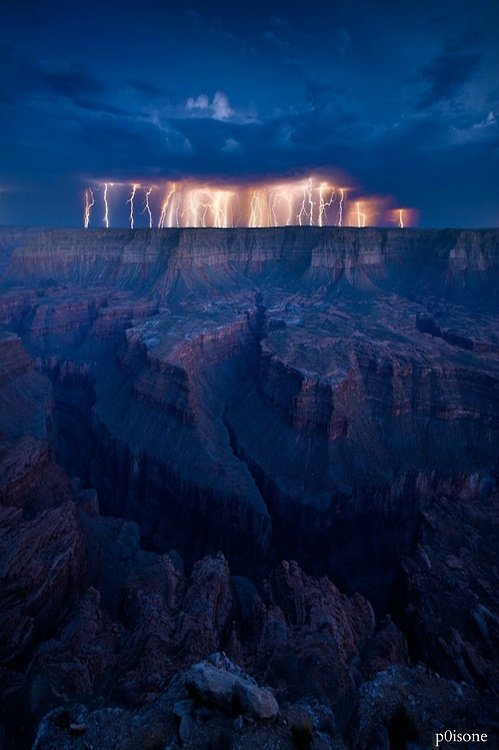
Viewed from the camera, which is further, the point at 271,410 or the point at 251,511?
the point at 271,410

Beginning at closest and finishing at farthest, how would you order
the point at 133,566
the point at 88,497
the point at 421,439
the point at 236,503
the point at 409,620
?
the point at 409,620
the point at 133,566
the point at 88,497
the point at 236,503
the point at 421,439

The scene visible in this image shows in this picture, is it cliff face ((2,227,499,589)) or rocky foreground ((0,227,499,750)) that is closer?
rocky foreground ((0,227,499,750))

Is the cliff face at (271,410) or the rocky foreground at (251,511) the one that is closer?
the rocky foreground at (251,511)

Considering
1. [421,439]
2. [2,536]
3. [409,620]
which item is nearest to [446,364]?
[421,439]

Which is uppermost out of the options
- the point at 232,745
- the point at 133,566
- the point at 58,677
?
the point at 232,745

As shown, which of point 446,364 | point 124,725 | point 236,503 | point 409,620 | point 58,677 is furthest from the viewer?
point 446,364

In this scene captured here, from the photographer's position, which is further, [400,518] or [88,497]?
[400,518]

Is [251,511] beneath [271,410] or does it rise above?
beneath

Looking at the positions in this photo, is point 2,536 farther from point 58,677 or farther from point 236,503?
point 236,503
